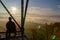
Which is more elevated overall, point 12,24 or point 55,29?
point 12,24

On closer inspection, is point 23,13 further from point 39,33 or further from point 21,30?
point 39,33

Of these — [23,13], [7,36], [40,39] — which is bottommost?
[40,39]

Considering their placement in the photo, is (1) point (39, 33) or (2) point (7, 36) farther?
(1) point (39, 33)

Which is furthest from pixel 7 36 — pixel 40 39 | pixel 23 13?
pixel 40 39

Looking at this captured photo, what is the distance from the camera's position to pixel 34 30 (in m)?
46.2

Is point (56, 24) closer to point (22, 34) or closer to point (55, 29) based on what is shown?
point (55, 29)

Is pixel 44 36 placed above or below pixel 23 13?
below

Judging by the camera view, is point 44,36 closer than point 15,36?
No

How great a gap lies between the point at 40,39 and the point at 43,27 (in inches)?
94.0

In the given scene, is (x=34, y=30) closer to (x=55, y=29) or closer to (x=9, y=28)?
(x=55, y=29)

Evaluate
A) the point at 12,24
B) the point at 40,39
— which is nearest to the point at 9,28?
the point at 12,24

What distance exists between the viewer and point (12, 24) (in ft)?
28.7

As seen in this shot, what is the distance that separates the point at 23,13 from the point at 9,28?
2.45 feet

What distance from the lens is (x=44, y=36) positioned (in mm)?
46156
